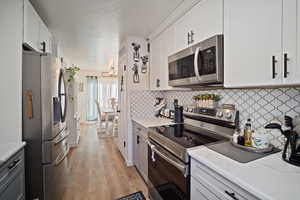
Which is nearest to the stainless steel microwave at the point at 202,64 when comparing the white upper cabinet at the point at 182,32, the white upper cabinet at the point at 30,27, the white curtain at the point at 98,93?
the white upper cabinet at the point at 182,32

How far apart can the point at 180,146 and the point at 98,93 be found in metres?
6.55

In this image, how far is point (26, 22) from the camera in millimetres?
1540

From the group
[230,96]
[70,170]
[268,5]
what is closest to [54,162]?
[70,170]

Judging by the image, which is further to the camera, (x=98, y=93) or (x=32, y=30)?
(x=98, y=93)

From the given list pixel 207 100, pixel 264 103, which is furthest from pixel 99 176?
pixel 264 103

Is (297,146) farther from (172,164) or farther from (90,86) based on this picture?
(90,86)

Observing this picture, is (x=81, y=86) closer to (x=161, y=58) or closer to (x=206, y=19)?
(x=161, y=58)

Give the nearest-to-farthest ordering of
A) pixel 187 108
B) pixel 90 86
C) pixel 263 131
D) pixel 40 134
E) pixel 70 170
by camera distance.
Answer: pixel 263 131
pixel 40 134
pixel 187 108
pixel 70 170
pixel 90 86

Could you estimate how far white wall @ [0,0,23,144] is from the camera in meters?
1.41

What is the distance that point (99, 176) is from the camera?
8.14 feet

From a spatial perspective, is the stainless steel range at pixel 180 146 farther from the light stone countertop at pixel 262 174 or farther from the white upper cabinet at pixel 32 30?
the white upper cabinet at pixel 32 30

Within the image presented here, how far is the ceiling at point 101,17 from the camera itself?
1.77m

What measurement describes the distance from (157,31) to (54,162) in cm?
222

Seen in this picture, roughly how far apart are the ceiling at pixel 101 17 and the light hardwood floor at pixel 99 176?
2.31 m
